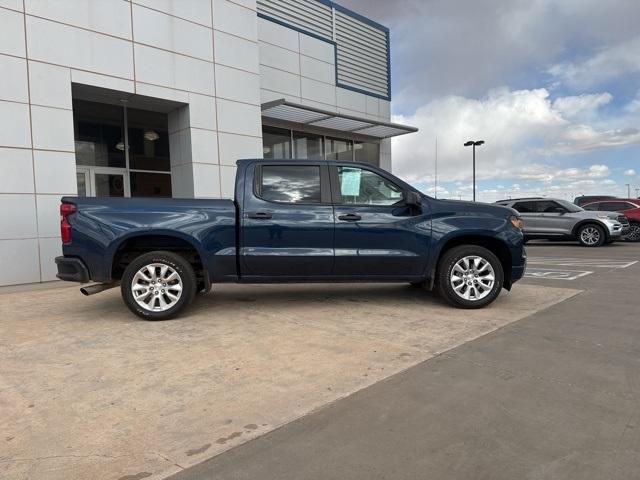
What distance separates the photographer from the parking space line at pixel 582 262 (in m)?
11.1

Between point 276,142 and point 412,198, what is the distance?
10124 millimetres

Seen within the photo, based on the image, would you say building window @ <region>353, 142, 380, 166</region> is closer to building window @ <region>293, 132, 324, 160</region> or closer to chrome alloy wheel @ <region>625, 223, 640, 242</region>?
building window @ <region>293, 132, 324, 160</region>

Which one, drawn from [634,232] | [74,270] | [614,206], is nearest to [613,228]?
[634,232]

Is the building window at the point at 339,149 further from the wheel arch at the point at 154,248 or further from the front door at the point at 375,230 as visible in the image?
the wheel arch at the point at 154,248

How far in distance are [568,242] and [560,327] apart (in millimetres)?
14796

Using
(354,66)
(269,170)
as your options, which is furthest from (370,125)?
(269,170)

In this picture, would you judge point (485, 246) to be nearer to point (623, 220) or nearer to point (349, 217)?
point (349, 217)

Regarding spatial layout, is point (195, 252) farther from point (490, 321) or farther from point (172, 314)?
point (490, 321)

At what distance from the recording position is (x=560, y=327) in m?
5.47

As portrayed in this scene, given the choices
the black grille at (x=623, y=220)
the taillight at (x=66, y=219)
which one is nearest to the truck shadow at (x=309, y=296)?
the taillight at (x=66, y=219)

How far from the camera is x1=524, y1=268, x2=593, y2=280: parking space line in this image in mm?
9280

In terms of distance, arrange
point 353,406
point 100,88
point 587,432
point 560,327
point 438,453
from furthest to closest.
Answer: point 100,88
point 560,327
point 353,406
point 587,432
point 438,453

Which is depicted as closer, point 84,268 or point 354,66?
point 84,268

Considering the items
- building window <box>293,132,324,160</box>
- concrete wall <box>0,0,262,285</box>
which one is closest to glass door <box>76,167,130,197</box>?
concrete wall <box>0,0,262,285</box>
